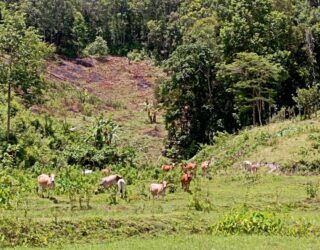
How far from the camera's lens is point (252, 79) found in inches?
1594

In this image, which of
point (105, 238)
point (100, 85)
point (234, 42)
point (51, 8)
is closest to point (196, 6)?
point (100, 85)

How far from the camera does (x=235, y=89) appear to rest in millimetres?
42469

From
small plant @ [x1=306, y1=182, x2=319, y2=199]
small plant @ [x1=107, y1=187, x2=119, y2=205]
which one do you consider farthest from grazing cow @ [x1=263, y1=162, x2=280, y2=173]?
small plant @ [x1=107, y1=187, x2=119, y2=205]

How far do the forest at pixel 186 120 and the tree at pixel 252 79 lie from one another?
0.31ft

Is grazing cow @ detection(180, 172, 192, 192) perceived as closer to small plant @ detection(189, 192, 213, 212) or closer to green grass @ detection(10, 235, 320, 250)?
small plant @ detection(189, 192, 213, 212)

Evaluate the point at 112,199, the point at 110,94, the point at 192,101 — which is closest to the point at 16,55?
the point at 192,101

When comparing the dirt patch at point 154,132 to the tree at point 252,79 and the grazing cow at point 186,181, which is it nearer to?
the tree at point 252,79

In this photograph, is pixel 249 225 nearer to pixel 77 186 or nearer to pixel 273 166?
pixel 77 186

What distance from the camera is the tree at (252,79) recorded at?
3966 cm

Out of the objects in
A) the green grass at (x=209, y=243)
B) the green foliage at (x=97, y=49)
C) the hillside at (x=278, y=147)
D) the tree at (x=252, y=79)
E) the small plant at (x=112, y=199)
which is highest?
the green foliage at (x=97, y=49)

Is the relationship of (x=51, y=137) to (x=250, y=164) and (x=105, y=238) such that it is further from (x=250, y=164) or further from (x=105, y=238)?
(x=105, y=238)

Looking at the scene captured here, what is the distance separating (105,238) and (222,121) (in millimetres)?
31492

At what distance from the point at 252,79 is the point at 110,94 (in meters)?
30.9

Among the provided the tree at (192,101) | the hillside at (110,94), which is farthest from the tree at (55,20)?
the tree at (192,101)
